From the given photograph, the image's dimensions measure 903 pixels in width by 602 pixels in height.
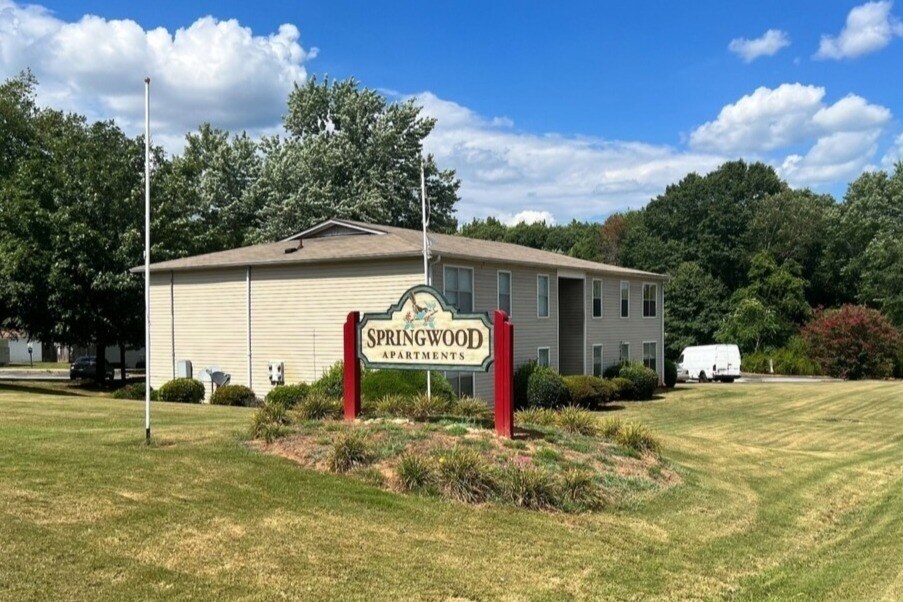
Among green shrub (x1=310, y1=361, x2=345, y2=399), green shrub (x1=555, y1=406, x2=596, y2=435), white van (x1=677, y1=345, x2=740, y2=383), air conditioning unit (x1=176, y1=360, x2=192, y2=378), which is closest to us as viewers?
green shrub (x1=555, y1=406, x2=596, y2=435)

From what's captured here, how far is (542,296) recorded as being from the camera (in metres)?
28.9

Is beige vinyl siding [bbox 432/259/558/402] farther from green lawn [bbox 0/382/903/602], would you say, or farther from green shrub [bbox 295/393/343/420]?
green lawn [bbox 0/382/903/602]

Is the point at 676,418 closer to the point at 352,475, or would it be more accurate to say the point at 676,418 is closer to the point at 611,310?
the point at 611,310

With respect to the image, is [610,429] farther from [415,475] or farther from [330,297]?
[330,297]

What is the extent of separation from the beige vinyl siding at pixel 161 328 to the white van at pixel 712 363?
30324 millimetres

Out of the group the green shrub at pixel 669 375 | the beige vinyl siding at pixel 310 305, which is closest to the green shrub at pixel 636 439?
the beige vinyl siding at pixel 310 305

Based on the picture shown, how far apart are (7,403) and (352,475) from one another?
39.7 ft

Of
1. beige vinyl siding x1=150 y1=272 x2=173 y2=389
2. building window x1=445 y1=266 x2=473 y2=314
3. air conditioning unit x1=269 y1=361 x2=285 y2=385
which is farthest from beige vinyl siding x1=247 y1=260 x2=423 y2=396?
beige vinyl siding x1=150 y1=272 x2=173 y2=389

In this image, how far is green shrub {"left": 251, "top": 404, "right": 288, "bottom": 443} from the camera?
36.2ft

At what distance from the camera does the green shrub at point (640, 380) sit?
31.4 metres

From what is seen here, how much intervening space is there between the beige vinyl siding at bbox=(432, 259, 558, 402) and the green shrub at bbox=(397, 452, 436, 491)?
549 inches

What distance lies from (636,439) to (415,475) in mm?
4858

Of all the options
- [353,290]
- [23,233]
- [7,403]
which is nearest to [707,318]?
[353,290]

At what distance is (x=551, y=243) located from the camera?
90938 millimetres
